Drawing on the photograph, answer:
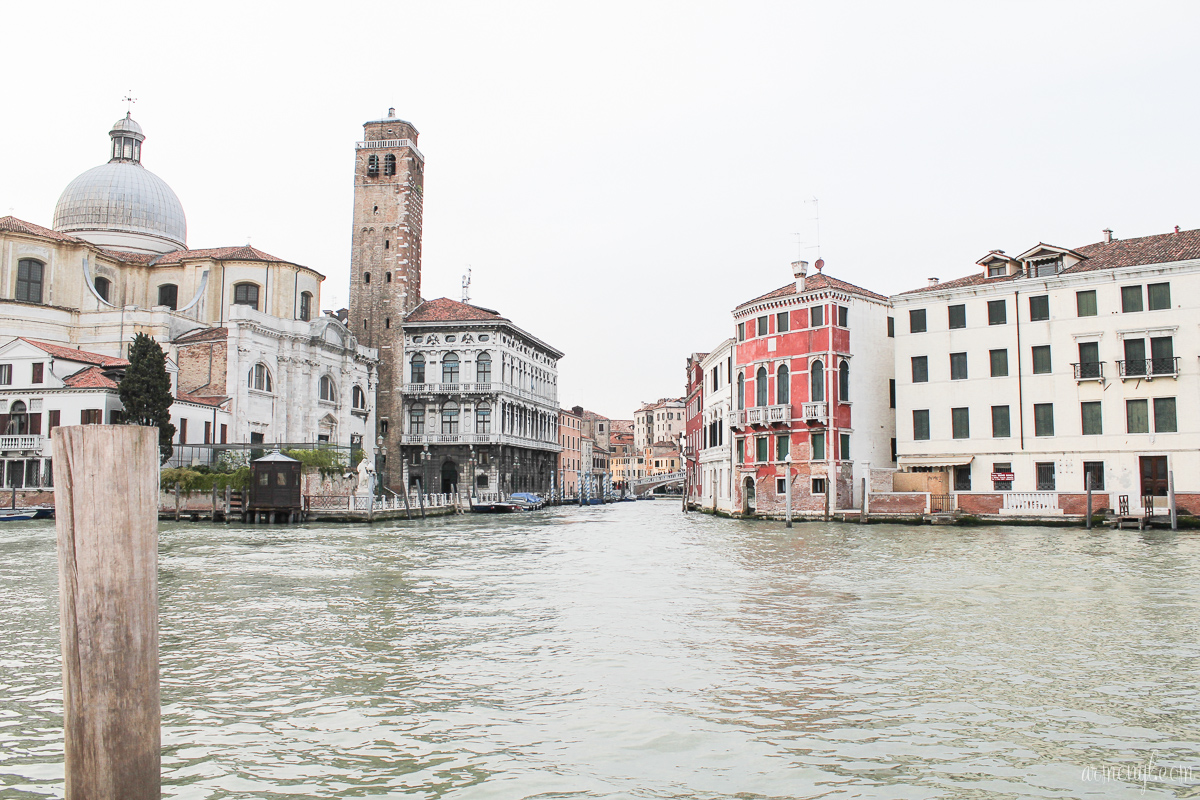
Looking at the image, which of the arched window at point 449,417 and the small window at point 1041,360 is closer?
the small window at point 1041,360

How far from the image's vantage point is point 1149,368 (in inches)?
1006

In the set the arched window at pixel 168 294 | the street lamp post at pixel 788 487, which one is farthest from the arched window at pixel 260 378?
the street lamp post at pixel 788 487

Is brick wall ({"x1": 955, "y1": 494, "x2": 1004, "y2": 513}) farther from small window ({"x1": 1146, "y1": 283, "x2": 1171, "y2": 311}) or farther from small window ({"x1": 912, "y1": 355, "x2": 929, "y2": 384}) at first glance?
small window ({"x1": 1146, "y1": 283, "x2": 1171, "y2": 311})

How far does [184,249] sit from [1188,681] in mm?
47681

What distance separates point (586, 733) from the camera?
5789 millimetres

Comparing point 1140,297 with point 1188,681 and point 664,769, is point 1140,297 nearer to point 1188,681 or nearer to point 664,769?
point 1188,681

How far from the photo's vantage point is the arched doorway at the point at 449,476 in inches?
1987

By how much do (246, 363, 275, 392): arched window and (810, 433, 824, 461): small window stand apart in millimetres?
23184

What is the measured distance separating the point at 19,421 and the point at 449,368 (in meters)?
22.1

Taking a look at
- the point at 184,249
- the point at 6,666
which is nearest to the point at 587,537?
the point at 6,666

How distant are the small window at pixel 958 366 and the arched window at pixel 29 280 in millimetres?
35013

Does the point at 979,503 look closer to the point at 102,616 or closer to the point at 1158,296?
the point at 1158,296

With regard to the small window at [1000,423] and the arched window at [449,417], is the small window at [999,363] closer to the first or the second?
the small window at [1000,423]

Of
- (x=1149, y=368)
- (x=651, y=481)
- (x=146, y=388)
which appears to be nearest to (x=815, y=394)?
(x=1149, y=368)
